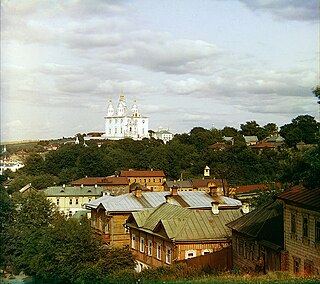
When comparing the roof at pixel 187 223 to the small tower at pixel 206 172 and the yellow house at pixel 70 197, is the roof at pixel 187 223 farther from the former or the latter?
the small tower at pixel 206 172

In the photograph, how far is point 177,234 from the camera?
2761 centimetres

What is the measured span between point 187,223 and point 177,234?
106 cm

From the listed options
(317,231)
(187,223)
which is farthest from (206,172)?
(317,231)

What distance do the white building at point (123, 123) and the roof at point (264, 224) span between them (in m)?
154

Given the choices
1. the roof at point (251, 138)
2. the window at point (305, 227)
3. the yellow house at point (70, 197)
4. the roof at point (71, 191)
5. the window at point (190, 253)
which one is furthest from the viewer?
the roof at point (251, 138)

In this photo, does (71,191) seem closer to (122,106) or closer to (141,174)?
(141,174)

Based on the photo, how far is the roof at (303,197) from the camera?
20.1 meters

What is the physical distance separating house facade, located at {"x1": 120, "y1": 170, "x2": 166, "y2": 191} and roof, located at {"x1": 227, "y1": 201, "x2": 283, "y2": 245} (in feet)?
Result: 220

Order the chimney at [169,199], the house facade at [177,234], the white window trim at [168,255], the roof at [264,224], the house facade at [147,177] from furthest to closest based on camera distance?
the house facade at [147,177], the chimney at [169,199], the white window trim at [168,255], the house facade at [177,234], the roof at [264,224]

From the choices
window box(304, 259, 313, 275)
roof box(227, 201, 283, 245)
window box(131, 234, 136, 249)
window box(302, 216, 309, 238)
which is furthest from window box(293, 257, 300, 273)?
window box(131, 234, 136, 249)

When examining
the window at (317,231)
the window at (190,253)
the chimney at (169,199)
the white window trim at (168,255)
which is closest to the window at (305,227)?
the window at (317,231)

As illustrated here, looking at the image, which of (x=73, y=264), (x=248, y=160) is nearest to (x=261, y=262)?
(x=73, y=264)

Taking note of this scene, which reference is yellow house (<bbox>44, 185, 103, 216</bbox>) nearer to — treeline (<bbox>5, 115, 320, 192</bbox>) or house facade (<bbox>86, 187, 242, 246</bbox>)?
treeline (<bbox>5, 115, 320, 192</bbox>)

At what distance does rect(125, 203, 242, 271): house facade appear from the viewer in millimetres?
27516
